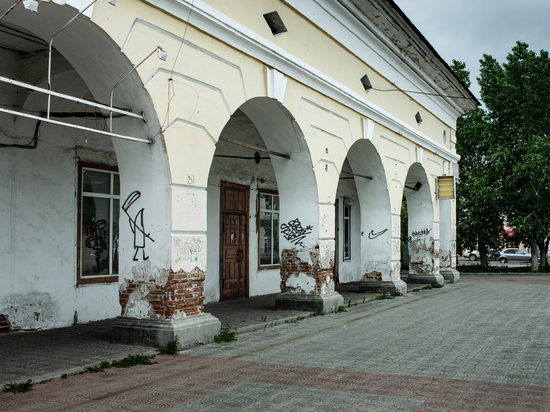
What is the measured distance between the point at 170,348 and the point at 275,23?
5765 mm

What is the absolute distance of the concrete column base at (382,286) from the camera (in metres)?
14.0

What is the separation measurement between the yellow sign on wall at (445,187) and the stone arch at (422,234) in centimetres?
74

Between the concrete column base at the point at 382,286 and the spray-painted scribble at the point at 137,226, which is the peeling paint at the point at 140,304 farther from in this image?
the concrete column base at the point at 382,286

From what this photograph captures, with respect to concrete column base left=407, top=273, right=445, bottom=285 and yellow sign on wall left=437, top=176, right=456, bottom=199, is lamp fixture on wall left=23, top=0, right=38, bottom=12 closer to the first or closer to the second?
concrete column base left=407, top=273, right=445, bottom=285

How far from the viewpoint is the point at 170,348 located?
6.58 metres

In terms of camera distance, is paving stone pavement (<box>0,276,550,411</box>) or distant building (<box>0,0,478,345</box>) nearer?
paving stone pavement (<box>0,276,550,411</box>)

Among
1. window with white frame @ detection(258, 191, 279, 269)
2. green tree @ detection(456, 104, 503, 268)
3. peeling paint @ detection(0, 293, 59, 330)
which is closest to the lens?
peeling paint @ detection(0, 293, 59, 330)

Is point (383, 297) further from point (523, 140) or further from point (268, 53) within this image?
point (523, 140)

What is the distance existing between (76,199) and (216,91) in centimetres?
306

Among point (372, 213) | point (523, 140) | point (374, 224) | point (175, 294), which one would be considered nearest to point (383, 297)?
point (374, 224)

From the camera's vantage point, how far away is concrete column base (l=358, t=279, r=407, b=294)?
13953 millimetres

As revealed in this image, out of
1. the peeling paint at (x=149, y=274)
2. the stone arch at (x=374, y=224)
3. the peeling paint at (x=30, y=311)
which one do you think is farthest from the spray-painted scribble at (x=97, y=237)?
the stone arch at (x=374, y=224)

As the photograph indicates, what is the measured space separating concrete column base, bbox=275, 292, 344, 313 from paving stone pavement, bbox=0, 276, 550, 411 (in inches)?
40.3

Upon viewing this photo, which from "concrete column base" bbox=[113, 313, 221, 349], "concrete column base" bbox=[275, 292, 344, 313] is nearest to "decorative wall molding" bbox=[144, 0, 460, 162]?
"concrete column base" bbox=[113, 313, 221, 349]
